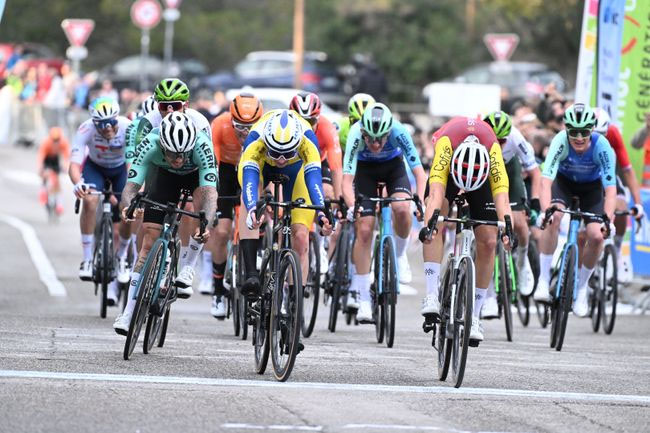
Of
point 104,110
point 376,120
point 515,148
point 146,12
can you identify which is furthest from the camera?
point 146,12

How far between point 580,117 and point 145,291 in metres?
4.65

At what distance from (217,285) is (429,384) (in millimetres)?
3855

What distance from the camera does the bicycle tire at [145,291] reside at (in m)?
12.2

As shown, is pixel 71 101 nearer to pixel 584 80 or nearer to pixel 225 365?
pixel 584 80

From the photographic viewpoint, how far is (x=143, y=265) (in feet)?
41.0

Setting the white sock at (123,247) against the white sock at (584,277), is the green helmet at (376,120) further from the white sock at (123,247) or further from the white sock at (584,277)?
the white sock at (123,247)

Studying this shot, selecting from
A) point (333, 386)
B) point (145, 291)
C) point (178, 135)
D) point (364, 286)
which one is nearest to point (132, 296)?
point (145, 291)

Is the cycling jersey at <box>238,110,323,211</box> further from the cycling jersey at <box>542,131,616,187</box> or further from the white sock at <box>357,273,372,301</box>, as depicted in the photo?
the cycling jersey at <box>542,131,616,187</box>

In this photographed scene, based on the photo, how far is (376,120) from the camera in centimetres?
1449

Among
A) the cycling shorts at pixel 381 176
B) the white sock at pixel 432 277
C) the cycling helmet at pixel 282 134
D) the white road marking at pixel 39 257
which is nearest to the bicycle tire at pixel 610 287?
the cycling shorts at pixel 381 176

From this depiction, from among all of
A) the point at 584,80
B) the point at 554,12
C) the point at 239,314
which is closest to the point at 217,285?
the point at 239,314

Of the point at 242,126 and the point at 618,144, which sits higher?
the point at 618,144

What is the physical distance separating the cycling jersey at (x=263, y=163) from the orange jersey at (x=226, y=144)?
2.84 m

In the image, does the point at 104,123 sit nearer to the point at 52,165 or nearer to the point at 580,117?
the point at 580,117
